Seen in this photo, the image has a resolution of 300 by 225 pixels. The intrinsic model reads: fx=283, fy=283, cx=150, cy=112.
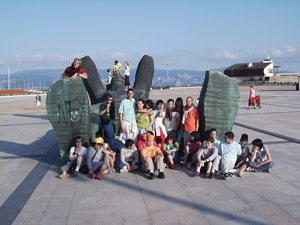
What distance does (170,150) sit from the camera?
5582mm

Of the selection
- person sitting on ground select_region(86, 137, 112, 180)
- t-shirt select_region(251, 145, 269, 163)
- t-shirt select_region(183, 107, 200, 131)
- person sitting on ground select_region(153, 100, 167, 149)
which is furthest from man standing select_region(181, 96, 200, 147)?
person sitting on ground select_region(86, 137, 112, 180)

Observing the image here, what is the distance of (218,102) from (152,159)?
182 centimetres

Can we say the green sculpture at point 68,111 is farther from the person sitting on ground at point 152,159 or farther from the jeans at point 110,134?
the person sitting on ground at point 152,159

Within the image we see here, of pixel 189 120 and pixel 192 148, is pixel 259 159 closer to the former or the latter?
pixel 192 148

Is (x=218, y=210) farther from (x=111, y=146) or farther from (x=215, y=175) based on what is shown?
(x=111, y=146)

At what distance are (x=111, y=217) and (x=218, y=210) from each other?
54.7 inches

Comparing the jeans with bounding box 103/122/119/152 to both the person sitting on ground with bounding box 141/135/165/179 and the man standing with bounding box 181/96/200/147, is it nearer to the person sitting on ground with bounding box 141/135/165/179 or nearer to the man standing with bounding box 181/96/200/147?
the person sitting on ground with bounding box 141/135/165/179

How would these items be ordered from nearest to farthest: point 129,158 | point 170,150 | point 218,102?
point 129,158 → point 170,150 → point 218,102

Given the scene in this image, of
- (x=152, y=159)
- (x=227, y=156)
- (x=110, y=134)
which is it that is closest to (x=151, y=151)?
(x=152, y=159)

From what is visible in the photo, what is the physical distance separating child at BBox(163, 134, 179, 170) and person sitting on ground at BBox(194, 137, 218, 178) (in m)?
0.58

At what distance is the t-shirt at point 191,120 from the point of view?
19.4 feet

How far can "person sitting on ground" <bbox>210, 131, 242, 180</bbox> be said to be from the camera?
5012 mm

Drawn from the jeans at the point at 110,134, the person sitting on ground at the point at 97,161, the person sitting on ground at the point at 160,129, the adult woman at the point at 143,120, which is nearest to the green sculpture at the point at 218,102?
the person sitting on ground at the point at 160,129

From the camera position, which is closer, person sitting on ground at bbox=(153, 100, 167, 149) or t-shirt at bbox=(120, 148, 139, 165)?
t-shirt at bbox=(120, 148, 139, 165)
